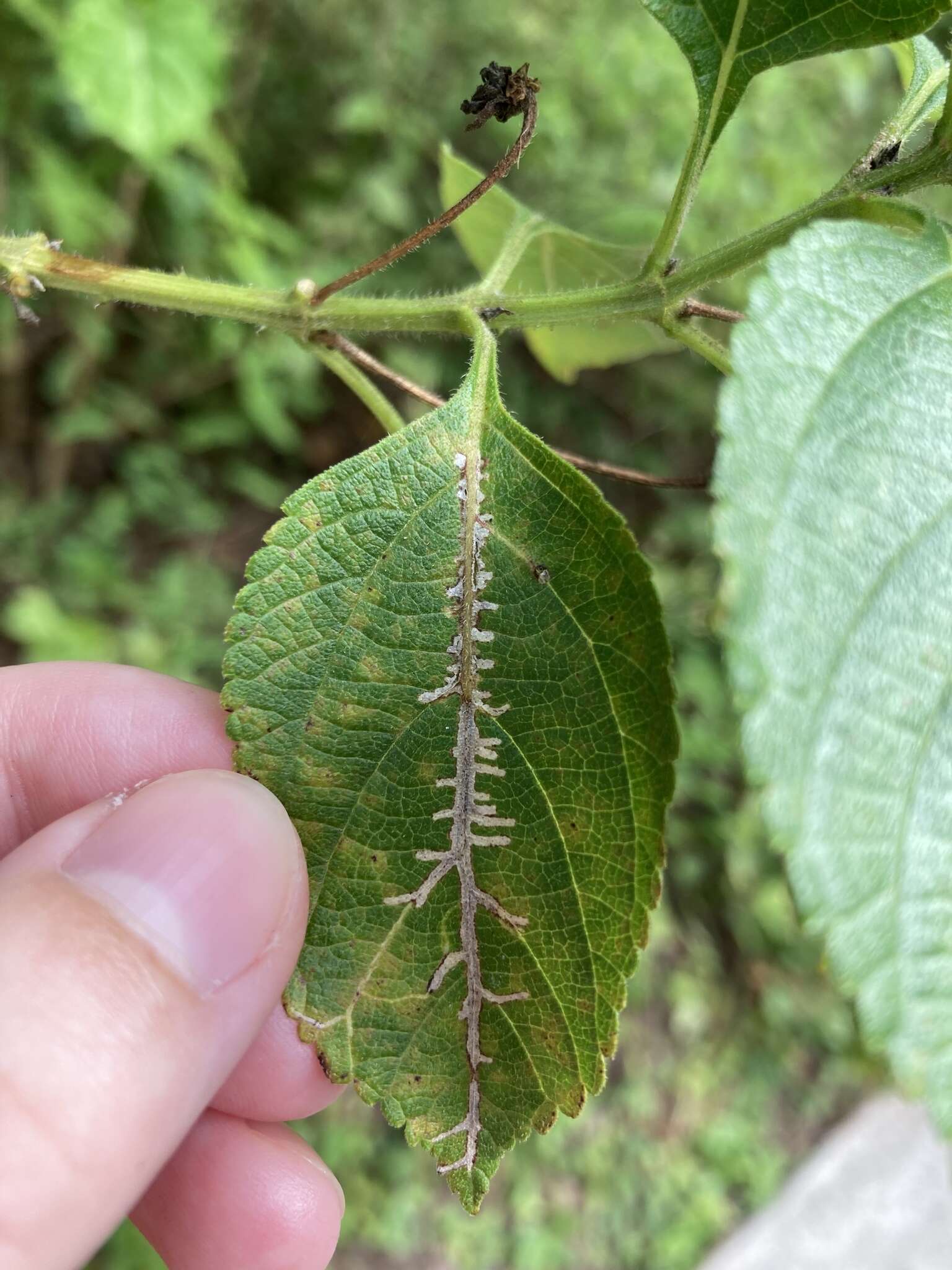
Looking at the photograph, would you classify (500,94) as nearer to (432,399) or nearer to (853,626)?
(432,399)

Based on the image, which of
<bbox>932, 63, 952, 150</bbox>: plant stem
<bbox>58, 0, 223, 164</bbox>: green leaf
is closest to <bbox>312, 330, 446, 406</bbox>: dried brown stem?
<bbox>932, 63, 952, 150</bbox>: plant stem

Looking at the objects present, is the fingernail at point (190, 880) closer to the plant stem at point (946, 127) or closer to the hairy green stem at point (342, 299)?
the hairy green stem at point (342, 299)

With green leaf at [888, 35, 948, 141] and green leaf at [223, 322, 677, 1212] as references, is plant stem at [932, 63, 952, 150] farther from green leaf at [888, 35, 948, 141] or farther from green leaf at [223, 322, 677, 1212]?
green leaf at [223, 322, 677, 1212]


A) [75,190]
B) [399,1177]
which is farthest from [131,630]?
[399,1177]

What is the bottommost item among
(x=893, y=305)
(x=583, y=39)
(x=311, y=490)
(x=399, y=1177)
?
(x=399, y=1177)

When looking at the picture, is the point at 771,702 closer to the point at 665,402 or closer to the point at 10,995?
the point at 10,995

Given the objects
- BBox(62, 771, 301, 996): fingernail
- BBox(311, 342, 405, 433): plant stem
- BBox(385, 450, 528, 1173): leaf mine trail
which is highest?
BBox(311, 342, 405, 433): plant stem
